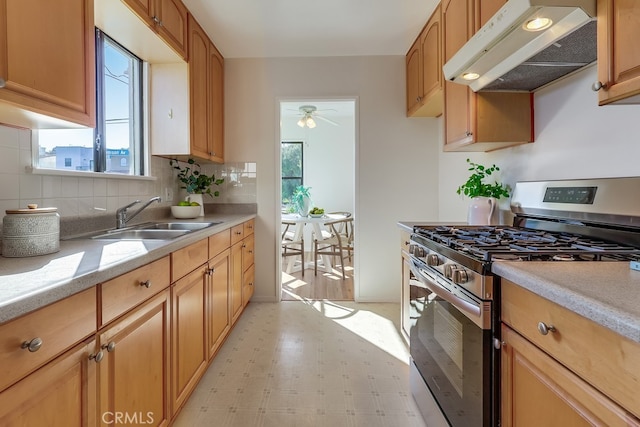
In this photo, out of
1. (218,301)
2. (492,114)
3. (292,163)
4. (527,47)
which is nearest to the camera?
(527,47)

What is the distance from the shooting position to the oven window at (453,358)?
3.23ft

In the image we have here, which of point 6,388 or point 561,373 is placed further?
point 561,373

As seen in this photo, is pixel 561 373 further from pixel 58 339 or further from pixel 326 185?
pixel 326 185

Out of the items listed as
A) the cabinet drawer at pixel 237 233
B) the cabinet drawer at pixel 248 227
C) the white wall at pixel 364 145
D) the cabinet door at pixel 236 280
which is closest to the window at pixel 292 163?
the white wall at pixel 364 145

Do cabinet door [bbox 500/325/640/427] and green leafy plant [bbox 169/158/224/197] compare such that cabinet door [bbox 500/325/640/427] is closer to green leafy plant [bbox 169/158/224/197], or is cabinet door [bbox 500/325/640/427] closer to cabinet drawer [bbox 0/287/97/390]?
cabinet drawer [bbox 0/287/97/390]

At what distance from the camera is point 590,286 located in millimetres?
688

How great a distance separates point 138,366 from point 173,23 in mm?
2033

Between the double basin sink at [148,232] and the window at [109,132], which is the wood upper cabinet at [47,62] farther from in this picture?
the double basin sink at [148,232]

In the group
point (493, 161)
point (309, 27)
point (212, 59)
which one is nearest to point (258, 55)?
point (212, 59)

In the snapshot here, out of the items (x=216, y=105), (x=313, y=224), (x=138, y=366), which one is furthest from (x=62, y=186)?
(x=313, y=224)

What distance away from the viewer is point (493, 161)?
214 cm

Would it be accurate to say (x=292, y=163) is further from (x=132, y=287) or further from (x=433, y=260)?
(x=132, y=287)

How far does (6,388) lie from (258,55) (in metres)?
2.99

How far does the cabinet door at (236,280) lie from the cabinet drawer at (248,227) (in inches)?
7.5
